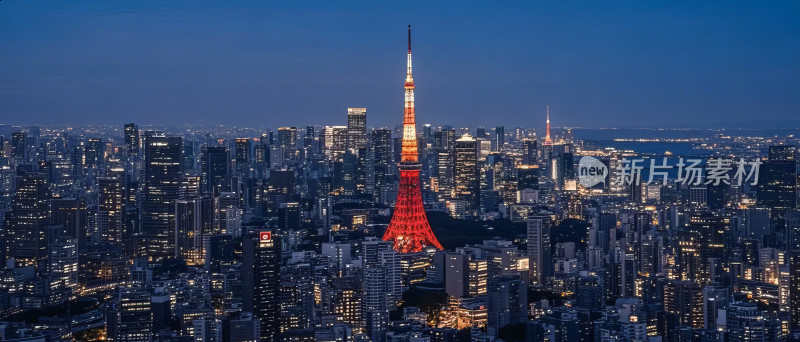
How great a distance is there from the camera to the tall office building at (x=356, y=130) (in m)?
22.7

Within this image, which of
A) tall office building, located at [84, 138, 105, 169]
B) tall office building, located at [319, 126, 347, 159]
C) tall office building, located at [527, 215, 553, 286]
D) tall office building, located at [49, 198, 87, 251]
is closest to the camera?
tall office building, located at [527, 215, 553, 286]

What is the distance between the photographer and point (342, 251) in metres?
14.4

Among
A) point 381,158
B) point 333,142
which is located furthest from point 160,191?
point 333,142

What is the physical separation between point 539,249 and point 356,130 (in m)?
9.46

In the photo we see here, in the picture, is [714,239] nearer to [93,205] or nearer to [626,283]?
[626,283]

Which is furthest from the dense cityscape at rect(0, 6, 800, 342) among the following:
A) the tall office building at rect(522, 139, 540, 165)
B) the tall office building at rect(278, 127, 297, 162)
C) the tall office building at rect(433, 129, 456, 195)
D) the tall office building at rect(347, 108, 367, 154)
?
the tall office building at rect(347, 108, 367, 154)

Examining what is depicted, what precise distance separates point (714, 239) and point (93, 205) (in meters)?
8.84

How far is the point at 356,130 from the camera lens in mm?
23438

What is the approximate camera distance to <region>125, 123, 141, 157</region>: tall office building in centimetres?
1500

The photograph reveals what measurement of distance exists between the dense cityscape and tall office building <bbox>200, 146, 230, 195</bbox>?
0.04 metres

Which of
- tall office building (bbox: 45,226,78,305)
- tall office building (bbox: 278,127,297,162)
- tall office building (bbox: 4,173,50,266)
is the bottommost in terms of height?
tall office building (bbox: 45,226,78,305)

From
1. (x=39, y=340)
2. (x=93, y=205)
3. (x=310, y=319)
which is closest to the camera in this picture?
(x=39, y=340)

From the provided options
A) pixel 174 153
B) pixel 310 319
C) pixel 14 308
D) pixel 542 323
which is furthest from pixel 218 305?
pixel 174 153

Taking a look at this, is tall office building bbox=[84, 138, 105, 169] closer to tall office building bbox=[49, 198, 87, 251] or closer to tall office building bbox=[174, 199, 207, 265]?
tall office building bbox=[49, 198, 87, 251]
